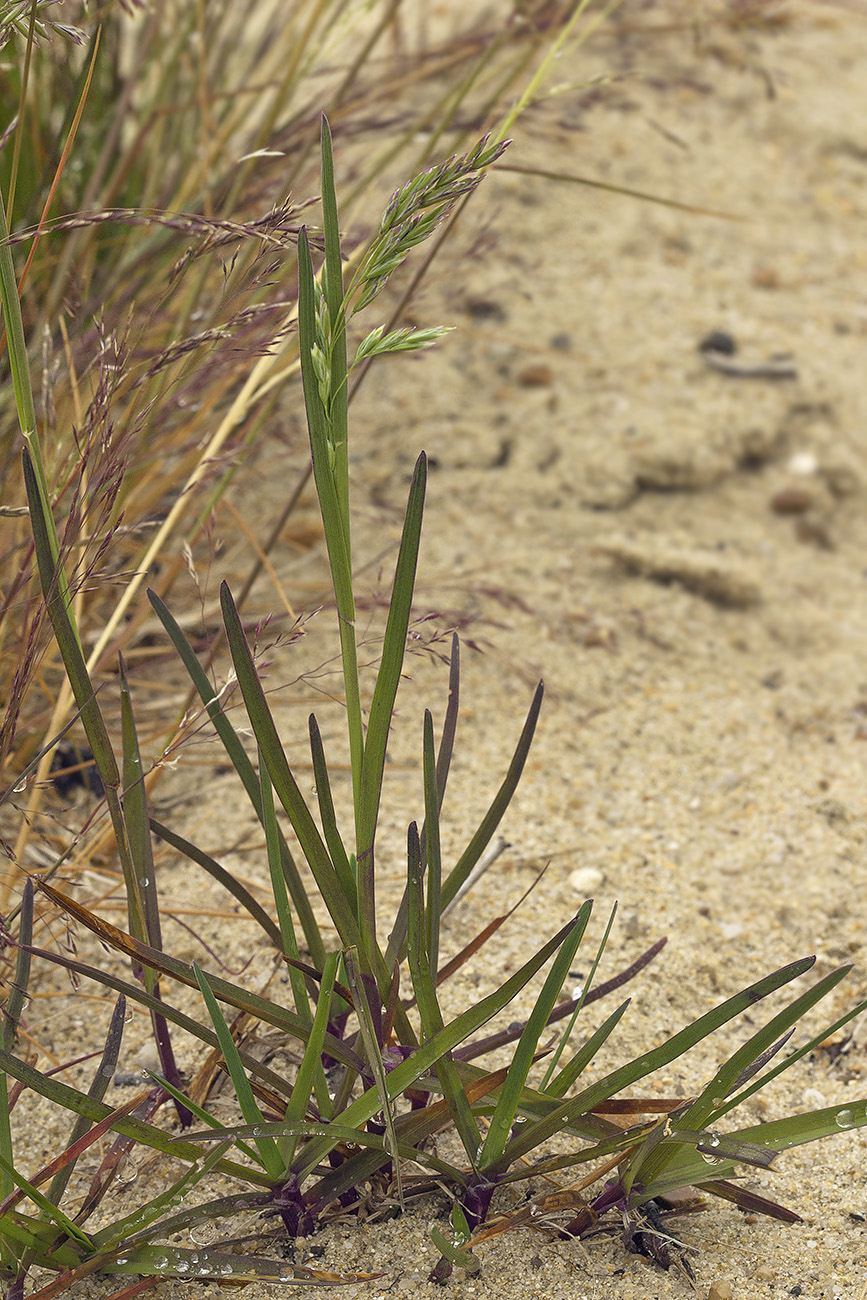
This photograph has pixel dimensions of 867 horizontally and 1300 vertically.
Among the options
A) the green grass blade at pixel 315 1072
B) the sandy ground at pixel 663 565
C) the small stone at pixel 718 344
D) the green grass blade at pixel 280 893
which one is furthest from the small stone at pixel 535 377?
the green grass blade at pixel 315 1072

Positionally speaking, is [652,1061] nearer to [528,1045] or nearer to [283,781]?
[528,1045]

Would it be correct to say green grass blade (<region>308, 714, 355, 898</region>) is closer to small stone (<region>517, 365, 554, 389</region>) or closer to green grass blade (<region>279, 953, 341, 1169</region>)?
green grass blade (<region>279, 953, 341, 1169</region>)

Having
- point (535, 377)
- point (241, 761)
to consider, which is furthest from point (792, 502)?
point (241, 761)

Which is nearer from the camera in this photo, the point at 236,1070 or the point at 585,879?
the point at 236,1070

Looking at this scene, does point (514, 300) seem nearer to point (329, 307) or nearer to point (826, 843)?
point (826, 843)

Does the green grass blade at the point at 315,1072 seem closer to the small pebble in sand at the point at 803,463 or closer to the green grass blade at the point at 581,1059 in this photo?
the green grass blade at the point at 581,1059
